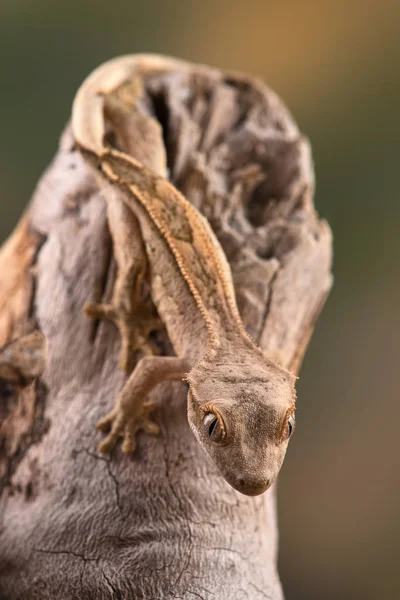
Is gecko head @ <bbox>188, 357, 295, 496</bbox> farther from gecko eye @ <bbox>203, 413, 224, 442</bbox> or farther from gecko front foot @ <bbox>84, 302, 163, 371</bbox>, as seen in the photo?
gecko front foot @ <bbox>84, 302, 163, 371</bbox>

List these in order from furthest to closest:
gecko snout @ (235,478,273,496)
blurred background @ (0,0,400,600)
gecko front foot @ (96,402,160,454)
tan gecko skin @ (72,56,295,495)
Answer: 1. blurred background @ (0,0,400,600)
2. gecko front foot @ (96,402,160,454)
3. tan gecko skin @ (72,56,295,495)
4. gecko snout @ (235,478,273,496)

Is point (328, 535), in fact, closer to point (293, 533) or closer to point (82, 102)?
point (293, 533)

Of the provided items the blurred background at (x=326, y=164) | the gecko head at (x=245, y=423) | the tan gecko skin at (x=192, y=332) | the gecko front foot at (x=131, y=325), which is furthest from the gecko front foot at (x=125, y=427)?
the blurred background at (x=326, y=164)

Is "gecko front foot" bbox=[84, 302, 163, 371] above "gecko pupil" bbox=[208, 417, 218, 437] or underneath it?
underneath

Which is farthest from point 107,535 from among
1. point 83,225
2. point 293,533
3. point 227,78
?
point 227,78

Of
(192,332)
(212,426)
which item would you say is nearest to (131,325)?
(192,332)

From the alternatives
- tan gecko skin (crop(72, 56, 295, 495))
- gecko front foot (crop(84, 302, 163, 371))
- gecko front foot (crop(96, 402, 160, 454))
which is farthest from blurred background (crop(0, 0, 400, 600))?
gecko front foot (crop(96, 402, 160, 454))
